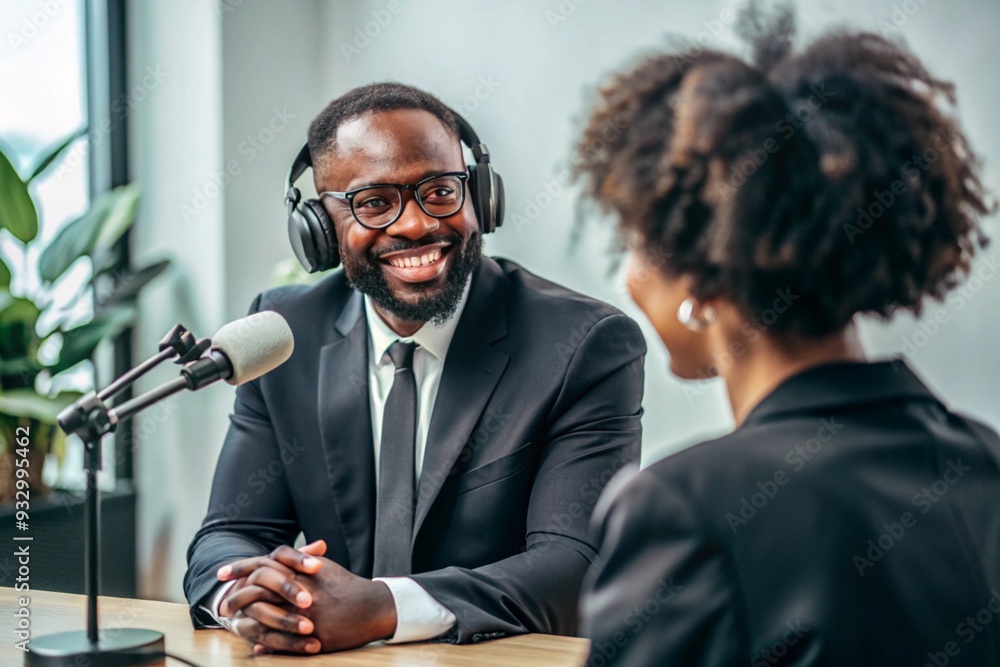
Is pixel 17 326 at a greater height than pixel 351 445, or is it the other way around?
pixel 17 326

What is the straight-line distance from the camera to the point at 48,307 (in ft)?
10.0

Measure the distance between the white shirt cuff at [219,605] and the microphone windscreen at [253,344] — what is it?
0.34m

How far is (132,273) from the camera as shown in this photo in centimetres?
339

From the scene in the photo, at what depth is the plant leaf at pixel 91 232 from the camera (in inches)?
121

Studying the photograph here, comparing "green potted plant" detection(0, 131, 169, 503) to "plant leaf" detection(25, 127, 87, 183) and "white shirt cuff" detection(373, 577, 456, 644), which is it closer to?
"plant leaf" detection(25, 127, 87, 183)

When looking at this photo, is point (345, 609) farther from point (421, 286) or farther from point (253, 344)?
point (421, 286)

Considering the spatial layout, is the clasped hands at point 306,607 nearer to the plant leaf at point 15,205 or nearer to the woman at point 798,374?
the woman at point 798,374

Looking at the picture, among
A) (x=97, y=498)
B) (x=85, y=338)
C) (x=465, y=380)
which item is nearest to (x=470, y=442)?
(x=465, y=380)

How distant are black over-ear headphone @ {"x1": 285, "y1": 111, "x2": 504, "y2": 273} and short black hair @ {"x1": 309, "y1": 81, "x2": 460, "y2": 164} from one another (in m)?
0.03

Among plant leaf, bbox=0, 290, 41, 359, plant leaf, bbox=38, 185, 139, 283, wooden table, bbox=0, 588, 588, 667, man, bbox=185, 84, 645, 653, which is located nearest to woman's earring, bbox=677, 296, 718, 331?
wooden table, bbox=0, 588, 588, 667

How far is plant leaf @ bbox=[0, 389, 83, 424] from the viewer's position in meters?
2.81

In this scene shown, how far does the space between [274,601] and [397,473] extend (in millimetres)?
454

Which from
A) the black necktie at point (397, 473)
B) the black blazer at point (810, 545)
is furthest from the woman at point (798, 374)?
the black necktie at point (397, 473)

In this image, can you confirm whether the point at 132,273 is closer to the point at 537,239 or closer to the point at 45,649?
the point at 537,239
